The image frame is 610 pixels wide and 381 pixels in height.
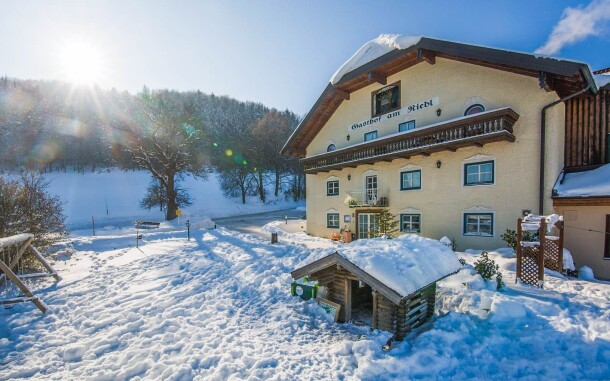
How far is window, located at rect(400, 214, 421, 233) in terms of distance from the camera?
50.6ft

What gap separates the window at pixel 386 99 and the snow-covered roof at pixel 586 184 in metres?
8.89

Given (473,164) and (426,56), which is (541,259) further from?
(426,56)

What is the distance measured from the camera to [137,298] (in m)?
8.23

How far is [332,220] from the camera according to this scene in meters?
20.8

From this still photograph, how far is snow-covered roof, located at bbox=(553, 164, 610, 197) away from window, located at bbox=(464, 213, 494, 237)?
2780 mm

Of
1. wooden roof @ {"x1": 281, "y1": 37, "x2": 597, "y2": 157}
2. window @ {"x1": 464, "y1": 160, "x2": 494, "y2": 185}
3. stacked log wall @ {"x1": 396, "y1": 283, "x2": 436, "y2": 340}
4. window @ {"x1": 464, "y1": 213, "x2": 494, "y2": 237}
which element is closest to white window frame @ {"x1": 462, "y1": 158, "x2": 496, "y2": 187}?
window @ {"x1": 464, "y1": 160, "x2": 494, "y2": 185}

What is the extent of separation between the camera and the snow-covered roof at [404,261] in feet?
19.0

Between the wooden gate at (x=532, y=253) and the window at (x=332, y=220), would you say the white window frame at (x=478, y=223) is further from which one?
the window at (x=332, y=220)

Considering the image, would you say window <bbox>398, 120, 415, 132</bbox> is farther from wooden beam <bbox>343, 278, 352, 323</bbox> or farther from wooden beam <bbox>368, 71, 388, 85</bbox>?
wooden beam <bbox>343, 278, 352, 323</bbox>

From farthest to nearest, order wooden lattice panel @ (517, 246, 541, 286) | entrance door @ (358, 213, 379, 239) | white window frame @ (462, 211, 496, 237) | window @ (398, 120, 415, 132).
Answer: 1. entrance door @ (358, 213, 379, 239)
2. window @ (398, 120, 415, 132)
3. white window frame @ (462, 211, 496, 237)
4. wooden lattice panel @ (517, 246, 541, 286)

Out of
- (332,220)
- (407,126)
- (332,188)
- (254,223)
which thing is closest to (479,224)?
(407,126)

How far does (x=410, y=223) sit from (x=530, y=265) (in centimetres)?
756

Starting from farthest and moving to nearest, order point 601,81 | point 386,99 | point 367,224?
point 367,224, point 386,99, point 601,81

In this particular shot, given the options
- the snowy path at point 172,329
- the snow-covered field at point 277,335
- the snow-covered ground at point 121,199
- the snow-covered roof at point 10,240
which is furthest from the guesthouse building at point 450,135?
the snow-covered ground at point 121,199
